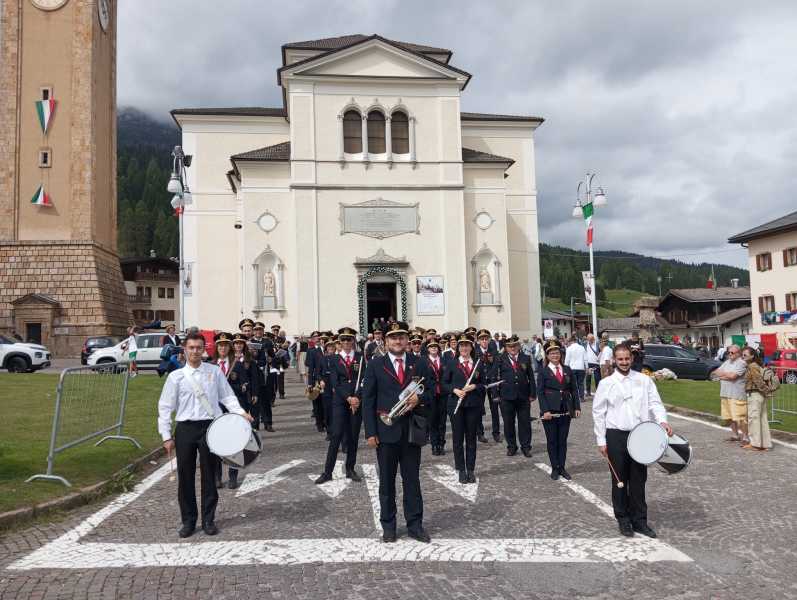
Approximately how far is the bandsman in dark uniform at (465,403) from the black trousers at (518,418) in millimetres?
948

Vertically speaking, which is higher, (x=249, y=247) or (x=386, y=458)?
(x=249, y=247)

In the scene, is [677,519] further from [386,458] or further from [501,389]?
[501,389]

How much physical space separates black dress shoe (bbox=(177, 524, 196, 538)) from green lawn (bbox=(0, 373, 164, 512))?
1.88m

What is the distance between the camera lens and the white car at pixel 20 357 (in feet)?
82.9

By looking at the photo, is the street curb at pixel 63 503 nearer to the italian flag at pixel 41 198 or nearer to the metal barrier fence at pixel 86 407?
the metal barrier fence at pixel 86 407

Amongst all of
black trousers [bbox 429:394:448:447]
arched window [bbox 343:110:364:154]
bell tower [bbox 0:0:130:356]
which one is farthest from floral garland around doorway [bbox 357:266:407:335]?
black trousers [bbox 429:394:448:447]

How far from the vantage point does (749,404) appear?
35.3 feet

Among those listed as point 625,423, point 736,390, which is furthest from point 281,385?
point 625,423

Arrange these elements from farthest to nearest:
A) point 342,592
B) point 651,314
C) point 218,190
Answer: point 651,314 < point 218,190 < point 342,592

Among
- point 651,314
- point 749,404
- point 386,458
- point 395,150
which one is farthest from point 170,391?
point 651,314

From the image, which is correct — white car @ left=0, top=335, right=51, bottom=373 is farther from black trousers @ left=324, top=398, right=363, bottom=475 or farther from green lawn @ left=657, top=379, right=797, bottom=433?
green lawn @ left=657, top=379, right=797, bottom=433

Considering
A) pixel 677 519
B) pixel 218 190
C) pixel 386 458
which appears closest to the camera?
pixel 386 458

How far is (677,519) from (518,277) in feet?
103

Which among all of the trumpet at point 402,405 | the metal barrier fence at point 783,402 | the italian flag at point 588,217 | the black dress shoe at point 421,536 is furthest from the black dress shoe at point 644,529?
the italian flag at point 588,217
